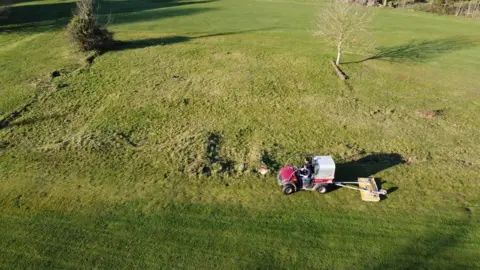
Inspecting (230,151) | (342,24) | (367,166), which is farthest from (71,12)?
(367,166)

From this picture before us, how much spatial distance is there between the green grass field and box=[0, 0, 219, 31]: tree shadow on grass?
749cm

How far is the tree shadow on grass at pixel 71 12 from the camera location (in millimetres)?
49325

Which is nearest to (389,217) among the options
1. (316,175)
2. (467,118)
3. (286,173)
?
(316,175)

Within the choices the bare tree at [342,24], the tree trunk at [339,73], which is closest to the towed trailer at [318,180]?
the tree trunk at [339,73]

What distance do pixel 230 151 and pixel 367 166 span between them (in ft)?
29.9

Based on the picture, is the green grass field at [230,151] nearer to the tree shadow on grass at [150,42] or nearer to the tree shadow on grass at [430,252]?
the tree shadow on grass at [430,252]

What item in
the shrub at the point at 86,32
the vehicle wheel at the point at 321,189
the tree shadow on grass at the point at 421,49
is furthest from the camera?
the tree shadow on grass at the point at 421,49

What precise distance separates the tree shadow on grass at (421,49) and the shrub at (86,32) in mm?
29143

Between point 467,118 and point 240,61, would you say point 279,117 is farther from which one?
point 467,118

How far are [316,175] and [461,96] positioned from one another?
2082 cm

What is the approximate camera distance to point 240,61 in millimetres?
36750

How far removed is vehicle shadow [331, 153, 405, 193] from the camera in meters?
20.9

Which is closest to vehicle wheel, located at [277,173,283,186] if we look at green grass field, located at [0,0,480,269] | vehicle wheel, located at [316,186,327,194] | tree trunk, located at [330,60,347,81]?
green grass field, located at [0,0,480,269]

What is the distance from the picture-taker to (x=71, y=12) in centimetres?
5534
